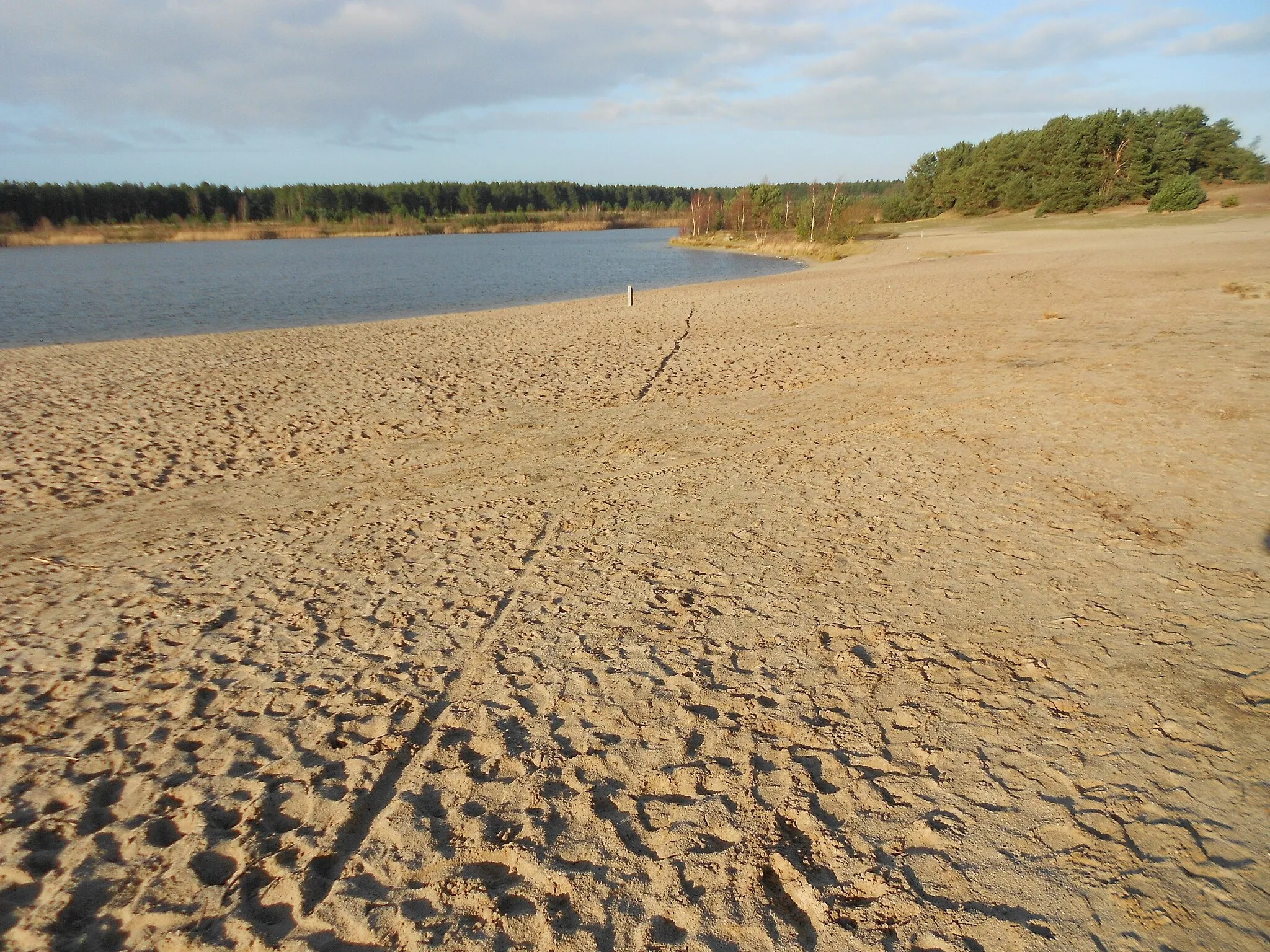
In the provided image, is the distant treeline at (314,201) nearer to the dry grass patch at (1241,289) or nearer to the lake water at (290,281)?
the lake water at (290,281)

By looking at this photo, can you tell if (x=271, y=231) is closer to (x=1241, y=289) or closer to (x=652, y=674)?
(x=1241, y=289)

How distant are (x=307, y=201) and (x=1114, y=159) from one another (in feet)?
317

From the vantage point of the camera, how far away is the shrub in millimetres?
47344

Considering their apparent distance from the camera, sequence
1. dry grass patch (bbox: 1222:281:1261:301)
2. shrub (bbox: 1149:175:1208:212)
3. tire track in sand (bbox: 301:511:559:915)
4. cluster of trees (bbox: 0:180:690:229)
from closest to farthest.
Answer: tire track in sand (bbox: 301:511:559:915), dry grass patch (bbox: 1222:281:1261:301), shrub (bbox: 1149:175:1208:212), cluster of trees (bbox: 0:180:690:229)

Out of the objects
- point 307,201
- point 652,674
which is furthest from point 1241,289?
point 307,201

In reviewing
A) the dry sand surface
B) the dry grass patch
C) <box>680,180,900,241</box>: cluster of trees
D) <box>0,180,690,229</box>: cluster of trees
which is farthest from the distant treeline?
the dry sand surface

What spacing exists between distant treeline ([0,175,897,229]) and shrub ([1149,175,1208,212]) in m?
35.1

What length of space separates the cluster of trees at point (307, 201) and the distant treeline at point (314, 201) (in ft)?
0.35

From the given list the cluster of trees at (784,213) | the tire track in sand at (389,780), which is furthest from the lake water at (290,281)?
the tire track in sand at (389,780)

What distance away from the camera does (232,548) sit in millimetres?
6441

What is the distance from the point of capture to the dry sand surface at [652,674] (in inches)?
117

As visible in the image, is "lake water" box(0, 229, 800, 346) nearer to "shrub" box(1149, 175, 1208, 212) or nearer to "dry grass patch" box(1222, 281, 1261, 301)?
"dry grass patch" box(1222, 281, 1261, 301)

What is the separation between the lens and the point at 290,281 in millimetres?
36812

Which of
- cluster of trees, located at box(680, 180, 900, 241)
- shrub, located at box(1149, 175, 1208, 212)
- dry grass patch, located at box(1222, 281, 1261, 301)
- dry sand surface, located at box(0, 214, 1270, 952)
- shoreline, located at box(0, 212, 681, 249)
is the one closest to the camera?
dry sand surface, located at box(0, 214, 1270, 952)
